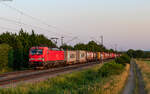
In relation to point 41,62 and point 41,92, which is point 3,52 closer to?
point 41,62

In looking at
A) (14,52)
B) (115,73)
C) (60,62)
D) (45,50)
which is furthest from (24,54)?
(115,73)

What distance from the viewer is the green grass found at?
13.2m

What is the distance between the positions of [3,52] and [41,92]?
1716 cm

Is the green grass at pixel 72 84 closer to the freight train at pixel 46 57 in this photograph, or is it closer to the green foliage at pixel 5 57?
the freight train at pixel 46 57

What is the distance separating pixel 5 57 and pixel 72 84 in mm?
14302

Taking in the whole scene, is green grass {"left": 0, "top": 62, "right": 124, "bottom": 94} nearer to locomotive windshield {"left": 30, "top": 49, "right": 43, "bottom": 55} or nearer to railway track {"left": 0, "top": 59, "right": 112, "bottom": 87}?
railway track {"left": 0, "top": 59, "right": 112, "bottom": 87}

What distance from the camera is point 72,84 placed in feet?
59.8

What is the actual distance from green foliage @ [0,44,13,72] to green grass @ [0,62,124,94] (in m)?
10.2

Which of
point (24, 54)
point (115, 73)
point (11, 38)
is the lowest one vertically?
point (115, 73)

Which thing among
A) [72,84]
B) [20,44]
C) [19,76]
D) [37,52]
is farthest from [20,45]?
[72,84]

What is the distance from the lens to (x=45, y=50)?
105 feet

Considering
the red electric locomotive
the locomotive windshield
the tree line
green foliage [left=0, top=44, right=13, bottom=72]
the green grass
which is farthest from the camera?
the tree line

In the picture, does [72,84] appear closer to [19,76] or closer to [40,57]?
[19,76]

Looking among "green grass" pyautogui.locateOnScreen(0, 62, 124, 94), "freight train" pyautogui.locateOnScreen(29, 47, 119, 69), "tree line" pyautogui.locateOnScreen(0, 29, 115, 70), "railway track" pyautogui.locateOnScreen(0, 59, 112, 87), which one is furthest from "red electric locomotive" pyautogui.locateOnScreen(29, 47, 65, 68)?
"green grass" pyautogui.locateOnScreen(0, 62, 124, 94)
